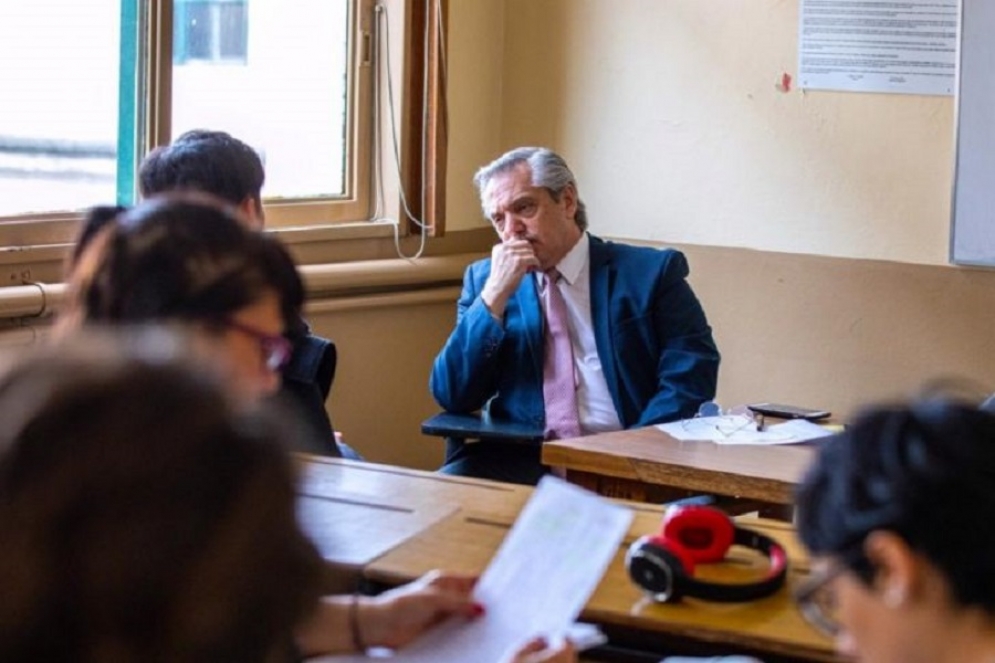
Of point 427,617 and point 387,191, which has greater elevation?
point 387,191

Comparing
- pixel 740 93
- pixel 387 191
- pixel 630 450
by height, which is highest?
pixel 740 93

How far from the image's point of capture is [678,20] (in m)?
4.88

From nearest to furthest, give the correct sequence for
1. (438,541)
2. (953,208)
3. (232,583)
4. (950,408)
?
(232,583)
(950,408)
(438,541)
(953,208)

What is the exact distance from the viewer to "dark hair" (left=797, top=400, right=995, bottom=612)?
1.37 m

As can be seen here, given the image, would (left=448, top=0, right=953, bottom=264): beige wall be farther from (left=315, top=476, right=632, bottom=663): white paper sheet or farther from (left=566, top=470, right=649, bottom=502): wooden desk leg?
(left=315, top=476, right=632, bottom=663): white paper sheet

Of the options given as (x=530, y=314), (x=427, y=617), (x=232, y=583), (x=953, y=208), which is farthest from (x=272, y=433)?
(x=953, y=208)

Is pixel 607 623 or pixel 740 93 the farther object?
pixel 740 93

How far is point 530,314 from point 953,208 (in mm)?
1236

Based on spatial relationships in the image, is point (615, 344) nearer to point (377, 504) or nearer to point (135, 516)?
point (377, 504)

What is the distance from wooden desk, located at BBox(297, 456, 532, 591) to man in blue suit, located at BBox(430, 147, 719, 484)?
1212 mm

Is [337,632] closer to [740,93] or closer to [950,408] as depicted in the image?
[950,408]

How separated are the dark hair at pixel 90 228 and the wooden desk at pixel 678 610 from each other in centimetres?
57

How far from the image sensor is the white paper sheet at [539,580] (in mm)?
1883

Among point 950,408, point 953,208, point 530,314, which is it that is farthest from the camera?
point 953,208
